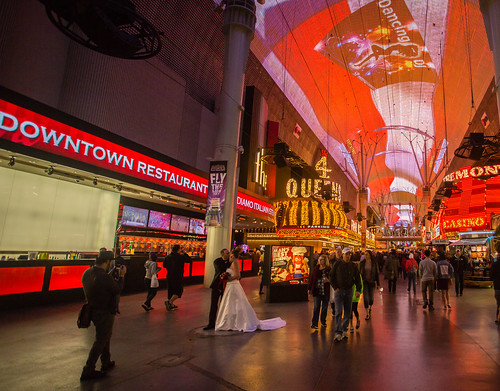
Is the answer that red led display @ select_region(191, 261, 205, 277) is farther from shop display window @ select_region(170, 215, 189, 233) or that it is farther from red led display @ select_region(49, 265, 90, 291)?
red led display @ select_region(49, 265, 90, 291)

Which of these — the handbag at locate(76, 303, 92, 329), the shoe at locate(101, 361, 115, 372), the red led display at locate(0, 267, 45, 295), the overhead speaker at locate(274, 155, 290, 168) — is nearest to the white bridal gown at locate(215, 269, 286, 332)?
the shoe at locate(101, 361, 115, 372)

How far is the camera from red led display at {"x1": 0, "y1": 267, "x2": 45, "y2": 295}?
7564mm

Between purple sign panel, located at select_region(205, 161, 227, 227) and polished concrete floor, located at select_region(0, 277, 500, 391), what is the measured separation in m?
5.21

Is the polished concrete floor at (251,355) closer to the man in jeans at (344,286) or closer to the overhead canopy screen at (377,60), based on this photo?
the man in jeans at (344,286)

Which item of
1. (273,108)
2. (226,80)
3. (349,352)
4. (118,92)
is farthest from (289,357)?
(273,108)

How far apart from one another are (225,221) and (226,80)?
6.40 meters

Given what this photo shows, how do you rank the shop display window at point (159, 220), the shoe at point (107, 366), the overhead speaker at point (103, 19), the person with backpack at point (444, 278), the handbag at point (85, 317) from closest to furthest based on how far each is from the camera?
the overhead speaker at point (103, 19), the handbag at point (85, 317), the shoe at point (107, 366), the person with backpack at point (444, 278), the shop display window at point (159, 220)

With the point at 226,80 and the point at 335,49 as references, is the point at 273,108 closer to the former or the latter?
the point at 335,49

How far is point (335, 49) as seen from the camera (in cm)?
2684

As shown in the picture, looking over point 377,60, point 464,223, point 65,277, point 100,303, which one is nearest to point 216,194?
point 65,277

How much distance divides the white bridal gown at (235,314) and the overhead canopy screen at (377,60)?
1805 cm

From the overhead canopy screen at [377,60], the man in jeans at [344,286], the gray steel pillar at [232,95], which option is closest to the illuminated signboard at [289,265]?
the gray steel pillar at [232,95]

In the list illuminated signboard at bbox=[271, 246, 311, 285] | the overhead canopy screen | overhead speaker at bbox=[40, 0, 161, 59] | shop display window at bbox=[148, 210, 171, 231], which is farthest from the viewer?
the overhead canopy screen

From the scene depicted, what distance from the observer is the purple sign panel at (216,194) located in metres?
12.6
